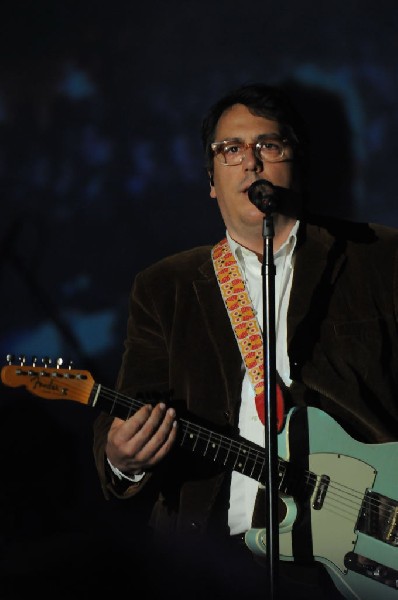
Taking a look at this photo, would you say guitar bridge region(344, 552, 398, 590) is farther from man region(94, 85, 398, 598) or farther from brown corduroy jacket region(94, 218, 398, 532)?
brown corduroy jacket region(94, 218, 398, 532)

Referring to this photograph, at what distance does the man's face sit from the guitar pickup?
0.91 m

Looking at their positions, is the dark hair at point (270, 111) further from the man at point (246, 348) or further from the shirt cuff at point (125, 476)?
the shirt cuff at point (125, 476)

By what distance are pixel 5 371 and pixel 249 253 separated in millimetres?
994

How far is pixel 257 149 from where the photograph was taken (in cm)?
279

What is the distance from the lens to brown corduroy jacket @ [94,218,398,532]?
267cm

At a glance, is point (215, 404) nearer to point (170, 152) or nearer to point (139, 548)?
point (139, 548)

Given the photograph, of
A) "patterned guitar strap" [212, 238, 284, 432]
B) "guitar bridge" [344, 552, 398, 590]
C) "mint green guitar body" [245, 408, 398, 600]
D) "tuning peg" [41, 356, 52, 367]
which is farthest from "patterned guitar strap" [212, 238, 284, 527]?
"tuning peg" [41, 356, 52, 367]

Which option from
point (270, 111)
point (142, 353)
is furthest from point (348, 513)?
point (270, 111)

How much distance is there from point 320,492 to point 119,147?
1.58m

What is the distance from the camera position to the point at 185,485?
275 centimetres

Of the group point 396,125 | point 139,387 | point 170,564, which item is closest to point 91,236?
point 139,387

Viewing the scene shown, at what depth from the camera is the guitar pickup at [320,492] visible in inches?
94.6

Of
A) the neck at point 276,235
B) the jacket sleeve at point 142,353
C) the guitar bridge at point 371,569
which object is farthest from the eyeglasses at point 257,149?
the guitar bridge at point 371,569

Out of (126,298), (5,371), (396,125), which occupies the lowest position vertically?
(5,371)
